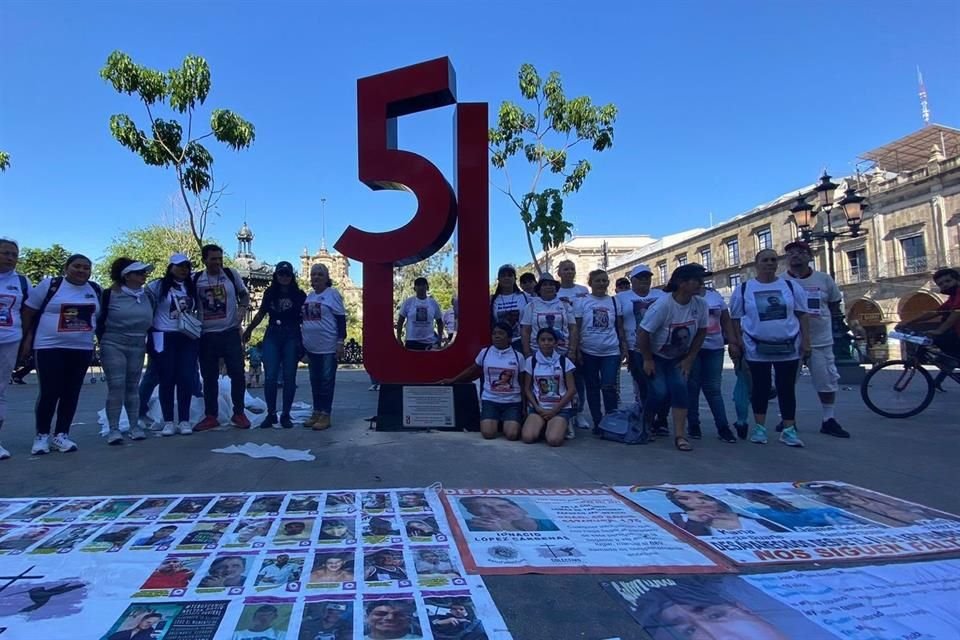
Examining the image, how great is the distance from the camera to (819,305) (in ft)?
16.5

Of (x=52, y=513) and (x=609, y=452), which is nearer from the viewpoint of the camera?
(x=52, y=513)

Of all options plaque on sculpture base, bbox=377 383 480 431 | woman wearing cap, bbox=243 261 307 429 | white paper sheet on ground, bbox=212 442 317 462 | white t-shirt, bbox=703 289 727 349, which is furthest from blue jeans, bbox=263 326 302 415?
white t-shirt, bbox=703 289 727 349

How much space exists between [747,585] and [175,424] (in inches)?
199

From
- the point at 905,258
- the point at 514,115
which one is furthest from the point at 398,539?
the point at 905,258

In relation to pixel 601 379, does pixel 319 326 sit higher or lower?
higher

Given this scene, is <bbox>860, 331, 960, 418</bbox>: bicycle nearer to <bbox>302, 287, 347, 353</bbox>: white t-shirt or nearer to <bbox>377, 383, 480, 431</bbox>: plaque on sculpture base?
<bbox>377, 383, 480, 431</bbox>: plaque on sculpture base

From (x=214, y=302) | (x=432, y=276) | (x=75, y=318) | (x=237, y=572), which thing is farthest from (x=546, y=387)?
(x=432, y=276)

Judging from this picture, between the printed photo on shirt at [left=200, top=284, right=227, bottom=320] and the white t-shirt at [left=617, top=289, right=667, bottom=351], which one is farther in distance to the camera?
the white t-shirt at [left=617, top=289, right=667, bottom=351]

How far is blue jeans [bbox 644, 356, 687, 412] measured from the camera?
4.52m

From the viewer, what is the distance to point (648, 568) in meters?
2.10

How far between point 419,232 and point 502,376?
63.1 inches

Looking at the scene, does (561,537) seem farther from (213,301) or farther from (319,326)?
(213,301)

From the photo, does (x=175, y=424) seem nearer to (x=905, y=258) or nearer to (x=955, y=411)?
(x=955, y=411)

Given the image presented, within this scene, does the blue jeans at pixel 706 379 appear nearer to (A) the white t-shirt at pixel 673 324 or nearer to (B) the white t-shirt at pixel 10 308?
(A) the white t-shirt at pixel 673 324
